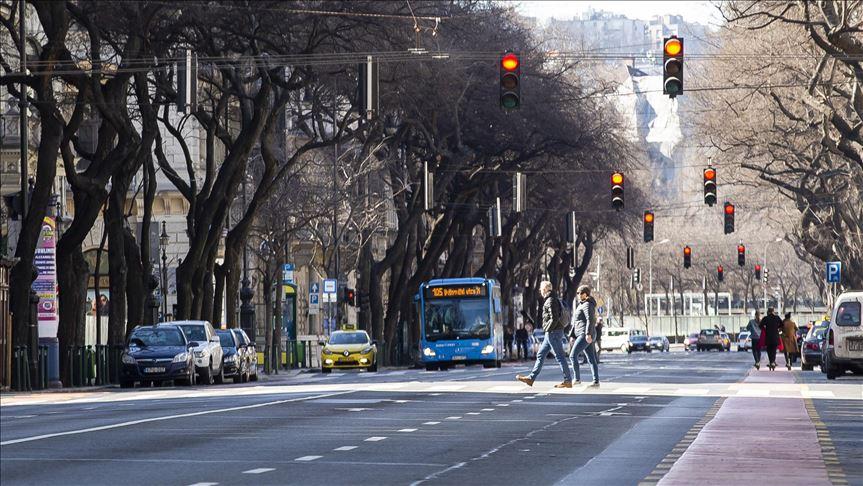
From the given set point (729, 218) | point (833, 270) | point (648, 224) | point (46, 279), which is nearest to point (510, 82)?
point (46, 279)

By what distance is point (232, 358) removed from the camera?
4644cm

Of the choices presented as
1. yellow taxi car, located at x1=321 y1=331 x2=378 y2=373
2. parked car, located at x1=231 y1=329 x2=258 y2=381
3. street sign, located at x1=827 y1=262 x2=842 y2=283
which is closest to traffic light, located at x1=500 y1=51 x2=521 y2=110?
parked car, located at x1=231 y1=329 x2=258 y2=381

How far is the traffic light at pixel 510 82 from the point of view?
29359 mm

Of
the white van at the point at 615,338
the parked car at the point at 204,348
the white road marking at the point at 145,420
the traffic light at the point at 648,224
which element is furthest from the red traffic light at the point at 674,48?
the white van at the point at 615,338

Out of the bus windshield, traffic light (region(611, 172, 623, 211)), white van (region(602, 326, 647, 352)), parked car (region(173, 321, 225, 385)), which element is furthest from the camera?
white van (region(602, 326, 647, 352))

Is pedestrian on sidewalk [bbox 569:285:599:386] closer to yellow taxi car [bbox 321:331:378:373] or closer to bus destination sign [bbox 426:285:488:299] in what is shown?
yellow taxi car [bbox 321:331:378:373]

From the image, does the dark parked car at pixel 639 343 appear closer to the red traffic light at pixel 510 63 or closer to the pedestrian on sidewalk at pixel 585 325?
the pedestrian on sidewalk at pixel 585 325

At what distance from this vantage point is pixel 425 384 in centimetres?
3634

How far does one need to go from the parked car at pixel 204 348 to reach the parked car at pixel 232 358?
108 centimetres

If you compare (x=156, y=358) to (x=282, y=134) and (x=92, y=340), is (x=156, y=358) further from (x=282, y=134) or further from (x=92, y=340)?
(x=282, y=134)

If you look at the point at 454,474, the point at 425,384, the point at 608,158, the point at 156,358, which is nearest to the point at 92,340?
the point at 608,158

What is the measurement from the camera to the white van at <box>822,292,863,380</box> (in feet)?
137

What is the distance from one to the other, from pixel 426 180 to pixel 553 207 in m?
21.7

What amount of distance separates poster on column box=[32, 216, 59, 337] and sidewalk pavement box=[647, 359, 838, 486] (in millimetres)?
20067
